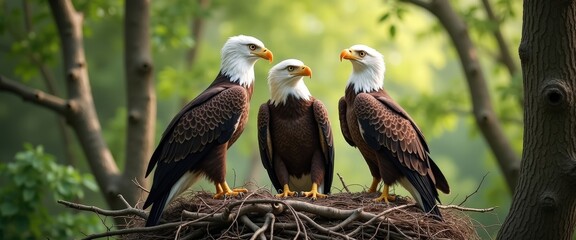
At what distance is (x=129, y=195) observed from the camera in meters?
8.73

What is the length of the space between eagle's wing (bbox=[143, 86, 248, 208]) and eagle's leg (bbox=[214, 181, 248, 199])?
0.27 meters

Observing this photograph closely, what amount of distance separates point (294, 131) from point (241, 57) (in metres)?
0.68

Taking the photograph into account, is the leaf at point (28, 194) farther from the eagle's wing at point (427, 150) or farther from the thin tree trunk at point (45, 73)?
the eagle's wing at point (427, 150)

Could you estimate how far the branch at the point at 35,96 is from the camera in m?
8.87

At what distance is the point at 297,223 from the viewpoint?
5332 mm

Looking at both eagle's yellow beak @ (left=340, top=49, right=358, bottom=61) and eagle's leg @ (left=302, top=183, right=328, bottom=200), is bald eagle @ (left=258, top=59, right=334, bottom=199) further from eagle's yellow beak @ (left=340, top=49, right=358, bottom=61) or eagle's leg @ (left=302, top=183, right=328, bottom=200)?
eagle's yellow beak @ (left=340, top=49, right=358, bottom=61)

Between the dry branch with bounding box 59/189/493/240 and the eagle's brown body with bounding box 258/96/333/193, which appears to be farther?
the eagle's brown body with bounding box 258/96/333/193

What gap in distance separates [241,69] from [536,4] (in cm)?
231

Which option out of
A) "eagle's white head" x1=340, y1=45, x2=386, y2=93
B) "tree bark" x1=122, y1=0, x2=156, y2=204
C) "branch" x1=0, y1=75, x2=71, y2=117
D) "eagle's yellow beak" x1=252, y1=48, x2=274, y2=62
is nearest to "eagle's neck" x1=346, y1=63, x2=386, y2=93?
"eagle's white head" x1=340, y1=45, x2=386, y2=93

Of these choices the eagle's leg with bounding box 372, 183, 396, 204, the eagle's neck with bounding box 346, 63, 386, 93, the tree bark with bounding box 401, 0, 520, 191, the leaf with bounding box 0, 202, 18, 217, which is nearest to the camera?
the eagle's leg with bounding box 372, 183, 396, 204

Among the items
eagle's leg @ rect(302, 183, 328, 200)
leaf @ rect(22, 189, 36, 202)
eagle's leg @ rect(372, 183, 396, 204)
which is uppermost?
eagle's leg @ rect(372, 183, 396, 204)

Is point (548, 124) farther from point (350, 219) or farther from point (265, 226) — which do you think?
point (265, 226)

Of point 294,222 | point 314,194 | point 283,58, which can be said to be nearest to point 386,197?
point 314,194

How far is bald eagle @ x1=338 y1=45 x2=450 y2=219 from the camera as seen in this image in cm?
618
